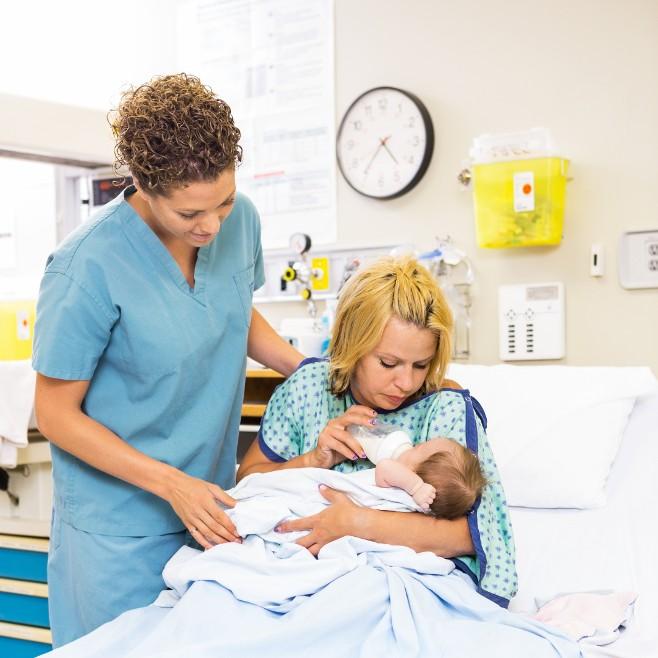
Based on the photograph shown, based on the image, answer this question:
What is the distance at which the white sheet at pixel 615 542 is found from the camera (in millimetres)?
1615

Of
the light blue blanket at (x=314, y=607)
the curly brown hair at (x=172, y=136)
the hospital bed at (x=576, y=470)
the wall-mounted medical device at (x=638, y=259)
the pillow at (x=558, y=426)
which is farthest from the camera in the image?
the wall-mounted medical device at (x=638, y=259)

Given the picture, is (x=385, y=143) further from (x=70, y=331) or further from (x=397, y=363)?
(x=70, y=331)

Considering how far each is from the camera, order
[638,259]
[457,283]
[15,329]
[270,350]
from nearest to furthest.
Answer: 1. [270,350]
2. [638,259]
3. [457,283]
4. [15,329]

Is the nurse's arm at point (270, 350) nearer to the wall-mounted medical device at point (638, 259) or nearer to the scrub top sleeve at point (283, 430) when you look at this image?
the scrub top sleeve at point (283, 430)

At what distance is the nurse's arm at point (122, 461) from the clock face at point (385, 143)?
162 centimetres

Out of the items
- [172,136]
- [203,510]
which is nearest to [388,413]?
[203,510]

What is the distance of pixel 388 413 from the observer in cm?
160

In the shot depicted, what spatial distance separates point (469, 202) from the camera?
8.99ft

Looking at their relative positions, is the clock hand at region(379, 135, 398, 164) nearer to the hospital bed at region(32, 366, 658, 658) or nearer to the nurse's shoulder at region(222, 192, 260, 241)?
the hospital bed at region(32, 366, 658, 658)

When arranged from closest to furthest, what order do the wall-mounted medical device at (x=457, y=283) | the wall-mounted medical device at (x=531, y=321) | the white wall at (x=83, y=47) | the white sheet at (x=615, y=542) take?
the white sheet at (x=615, y=542)
the wall-mounted medical device at (x=531, y=321)
the wall-mounted medical device at (x=457, y=283)
the white wall at (x=83, y=47)

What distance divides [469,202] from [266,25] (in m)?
1.07

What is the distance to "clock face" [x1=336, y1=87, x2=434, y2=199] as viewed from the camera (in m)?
2.80

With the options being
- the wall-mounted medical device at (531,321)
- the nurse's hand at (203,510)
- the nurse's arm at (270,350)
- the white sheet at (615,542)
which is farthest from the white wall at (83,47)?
the nurse's hand at (203,510)

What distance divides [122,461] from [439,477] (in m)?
0.50
